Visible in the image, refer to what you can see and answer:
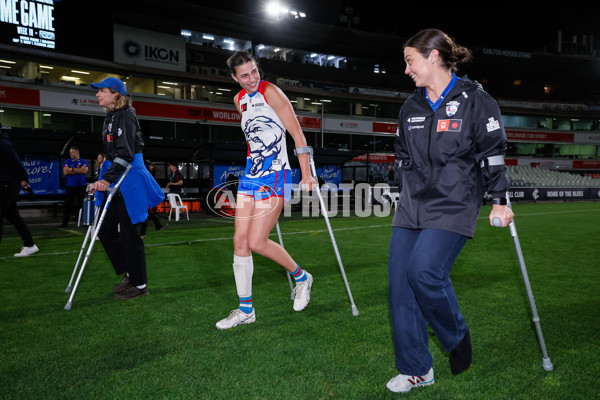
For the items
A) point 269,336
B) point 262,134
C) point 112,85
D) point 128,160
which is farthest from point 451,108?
point 112,85

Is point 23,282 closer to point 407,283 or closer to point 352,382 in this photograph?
point 352,382

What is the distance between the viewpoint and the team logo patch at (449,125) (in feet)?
8.40

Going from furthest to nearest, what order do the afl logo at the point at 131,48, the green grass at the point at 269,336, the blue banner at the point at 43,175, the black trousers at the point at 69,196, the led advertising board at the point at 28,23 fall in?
1. the afl logo at the point at 131,48
2. the led advertising board at the point at 28,23
3. the blue banner at the point at 43,175
4. the black trousers at the point at 69,196
5. the green grass at the point at 269,336

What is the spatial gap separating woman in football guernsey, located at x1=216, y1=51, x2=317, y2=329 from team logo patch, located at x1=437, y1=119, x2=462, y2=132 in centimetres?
165

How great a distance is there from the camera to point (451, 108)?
260 centimetres

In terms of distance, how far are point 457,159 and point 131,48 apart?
3182 centimetres

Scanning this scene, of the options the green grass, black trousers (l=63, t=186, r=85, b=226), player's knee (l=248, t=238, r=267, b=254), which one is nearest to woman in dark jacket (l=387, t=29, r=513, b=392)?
the green grass

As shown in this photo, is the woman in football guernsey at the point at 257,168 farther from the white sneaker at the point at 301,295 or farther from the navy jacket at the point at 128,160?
the navy jacket at the point at 128,160

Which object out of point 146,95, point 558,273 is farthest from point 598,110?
point 558,273

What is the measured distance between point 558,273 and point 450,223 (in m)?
5.10

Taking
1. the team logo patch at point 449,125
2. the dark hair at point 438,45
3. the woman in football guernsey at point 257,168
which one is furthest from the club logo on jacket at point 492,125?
the woman in football guernsey at point 257,168

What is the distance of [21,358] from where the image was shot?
3.31m

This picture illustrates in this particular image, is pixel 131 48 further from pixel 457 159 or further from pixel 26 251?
pixel 457 159

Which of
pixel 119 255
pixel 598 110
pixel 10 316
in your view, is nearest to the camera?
pixel 10 316
